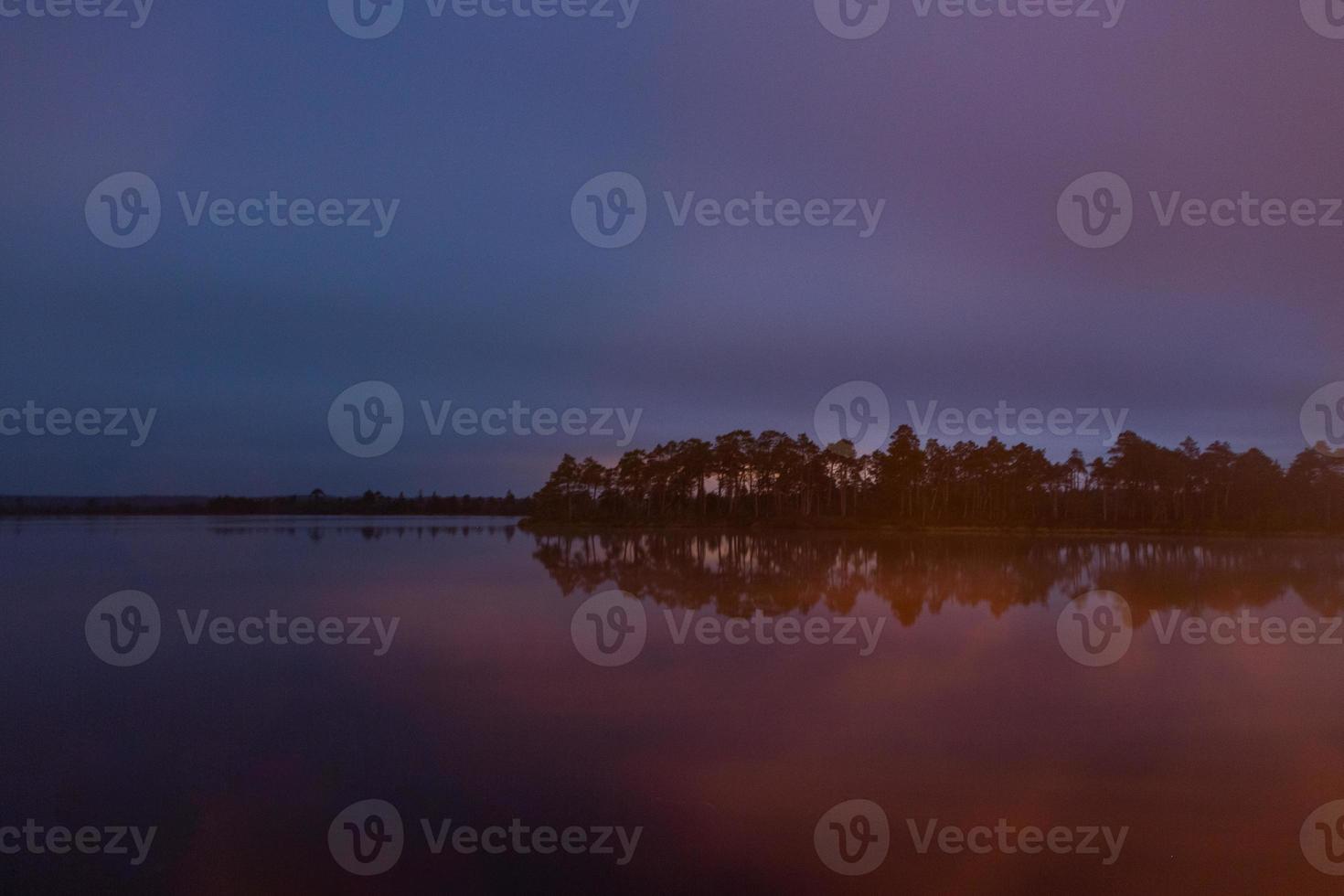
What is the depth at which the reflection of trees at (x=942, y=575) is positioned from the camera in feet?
61.2

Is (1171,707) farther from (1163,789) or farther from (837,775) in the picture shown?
(837,775)

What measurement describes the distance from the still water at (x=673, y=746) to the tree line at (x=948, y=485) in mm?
50680

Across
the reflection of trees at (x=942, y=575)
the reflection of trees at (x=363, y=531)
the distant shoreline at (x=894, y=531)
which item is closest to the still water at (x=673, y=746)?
the reflection of trees at (x=942, y=575)

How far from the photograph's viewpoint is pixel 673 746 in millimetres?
8898

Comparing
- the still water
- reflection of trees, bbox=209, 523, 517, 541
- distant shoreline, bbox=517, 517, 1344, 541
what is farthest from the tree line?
the still water

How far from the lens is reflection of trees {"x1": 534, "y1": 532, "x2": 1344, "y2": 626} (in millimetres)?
18656

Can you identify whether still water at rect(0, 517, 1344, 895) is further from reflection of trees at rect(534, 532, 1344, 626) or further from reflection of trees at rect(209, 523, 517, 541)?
reflection of trees at rect(209, 523, 517, 541)

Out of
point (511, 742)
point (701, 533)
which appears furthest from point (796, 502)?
point (511, 742)

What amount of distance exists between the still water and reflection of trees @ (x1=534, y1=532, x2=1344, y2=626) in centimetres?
47

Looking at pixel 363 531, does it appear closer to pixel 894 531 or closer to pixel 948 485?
pixel 894 531

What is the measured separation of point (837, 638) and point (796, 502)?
200ft

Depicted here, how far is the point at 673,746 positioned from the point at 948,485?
6923cm

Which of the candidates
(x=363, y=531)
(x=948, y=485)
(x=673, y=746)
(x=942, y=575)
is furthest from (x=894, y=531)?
(x=673, y=746)

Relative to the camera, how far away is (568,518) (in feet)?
259
